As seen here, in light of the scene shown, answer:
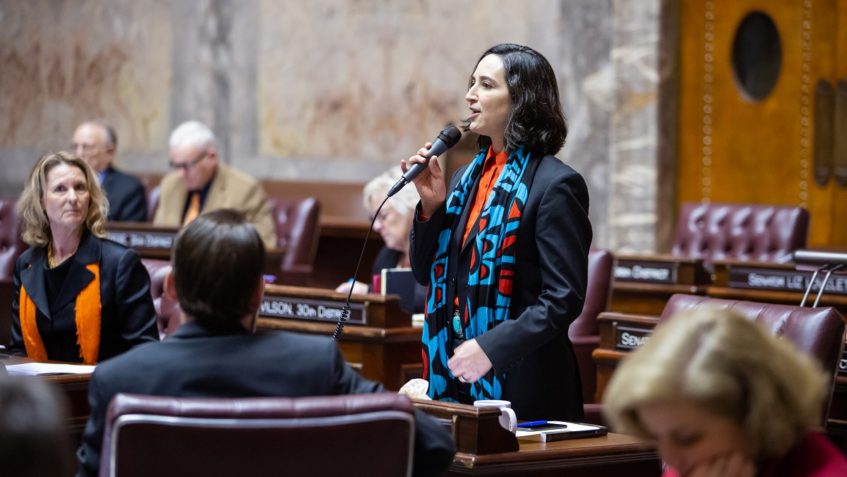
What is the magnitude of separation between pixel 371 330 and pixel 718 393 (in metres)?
3.95

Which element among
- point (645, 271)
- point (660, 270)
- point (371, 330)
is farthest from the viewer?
point (645, 271)

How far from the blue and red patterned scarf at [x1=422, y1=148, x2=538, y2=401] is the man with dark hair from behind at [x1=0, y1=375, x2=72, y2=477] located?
203cm

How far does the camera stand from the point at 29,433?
1384 mm

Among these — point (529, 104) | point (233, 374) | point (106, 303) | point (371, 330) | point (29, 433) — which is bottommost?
point (371, 330)

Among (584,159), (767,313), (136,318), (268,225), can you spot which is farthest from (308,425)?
(584,159)

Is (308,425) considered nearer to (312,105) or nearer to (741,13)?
(741,13)

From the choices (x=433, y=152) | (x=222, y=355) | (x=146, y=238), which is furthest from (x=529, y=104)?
(x=146, y=238)

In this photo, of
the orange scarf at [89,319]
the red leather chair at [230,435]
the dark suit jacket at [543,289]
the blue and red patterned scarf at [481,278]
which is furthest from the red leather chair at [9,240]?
the red leather chair at [230,435]

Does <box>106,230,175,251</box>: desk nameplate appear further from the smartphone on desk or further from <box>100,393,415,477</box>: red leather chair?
<box>100,393,415,477</box>: red leather chair

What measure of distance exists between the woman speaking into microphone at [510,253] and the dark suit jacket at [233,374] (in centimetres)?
87

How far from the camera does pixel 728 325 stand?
1888 mm

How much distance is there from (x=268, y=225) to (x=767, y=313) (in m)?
5.26

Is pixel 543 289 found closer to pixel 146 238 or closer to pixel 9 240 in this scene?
pixel 146 238

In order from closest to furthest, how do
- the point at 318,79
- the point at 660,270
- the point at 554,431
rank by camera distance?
the point at 554,431 < the point at 660,270 < the point at 318,79
